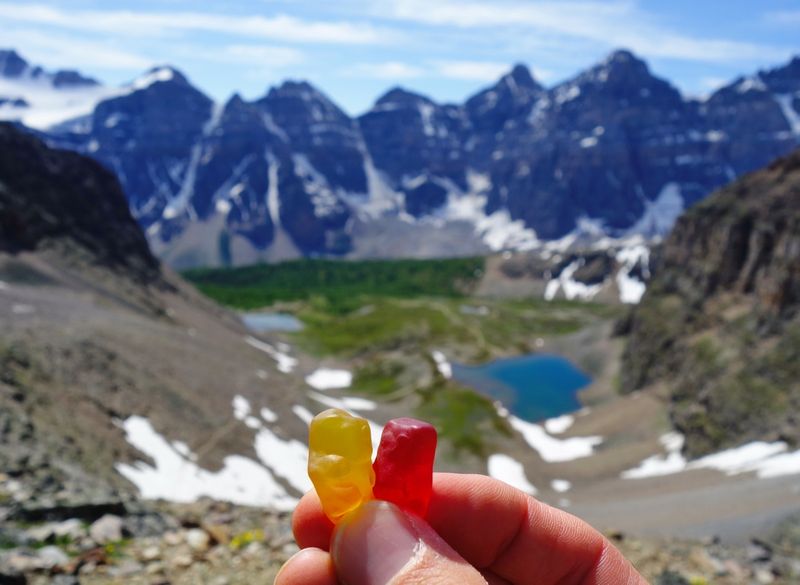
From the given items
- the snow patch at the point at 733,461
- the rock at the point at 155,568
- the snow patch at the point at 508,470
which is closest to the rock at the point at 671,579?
the rock at the point at 155,568

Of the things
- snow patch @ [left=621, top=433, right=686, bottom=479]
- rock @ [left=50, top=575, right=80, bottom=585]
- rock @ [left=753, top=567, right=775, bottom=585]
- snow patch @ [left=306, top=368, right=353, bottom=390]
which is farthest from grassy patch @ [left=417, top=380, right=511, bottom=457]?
rock @ [left=50, top=575, right=80, bottom=585]

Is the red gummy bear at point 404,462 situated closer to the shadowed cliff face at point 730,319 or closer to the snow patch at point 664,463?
the shadowed cliff face at point 730,319

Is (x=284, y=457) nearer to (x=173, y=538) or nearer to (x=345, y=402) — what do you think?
(x=345, y=402)

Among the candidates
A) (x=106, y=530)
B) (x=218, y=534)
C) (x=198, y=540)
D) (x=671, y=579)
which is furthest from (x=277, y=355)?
(x=671, y=579)

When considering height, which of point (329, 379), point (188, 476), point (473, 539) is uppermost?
point (473, 539)

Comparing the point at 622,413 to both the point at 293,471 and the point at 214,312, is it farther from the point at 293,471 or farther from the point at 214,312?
the point at 214,312

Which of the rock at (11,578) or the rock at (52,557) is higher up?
the rock at (11,578)

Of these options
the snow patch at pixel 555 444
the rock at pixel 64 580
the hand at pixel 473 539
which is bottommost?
the snow patch at pixel 555 444
